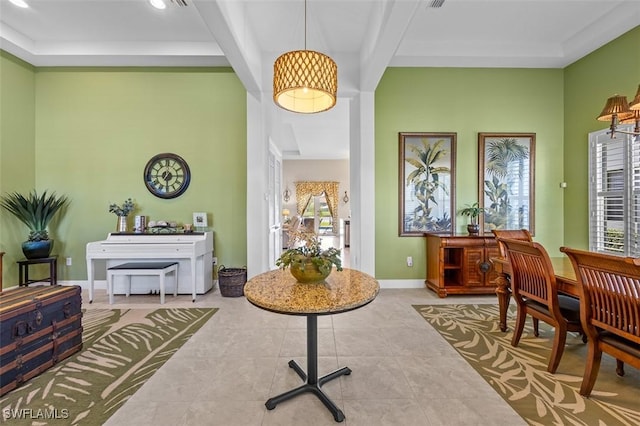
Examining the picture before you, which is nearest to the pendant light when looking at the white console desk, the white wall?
the white console desk

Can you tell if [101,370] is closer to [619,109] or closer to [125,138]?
[125,138]

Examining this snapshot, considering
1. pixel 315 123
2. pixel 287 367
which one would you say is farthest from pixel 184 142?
pixel 287 367

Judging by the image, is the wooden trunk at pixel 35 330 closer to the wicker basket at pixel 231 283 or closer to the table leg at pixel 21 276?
the wicker basket at pixel 231 283

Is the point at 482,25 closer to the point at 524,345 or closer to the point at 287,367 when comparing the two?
the point at 524,345

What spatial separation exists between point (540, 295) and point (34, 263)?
5699mm

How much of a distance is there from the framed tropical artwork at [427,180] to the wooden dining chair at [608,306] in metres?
2.44

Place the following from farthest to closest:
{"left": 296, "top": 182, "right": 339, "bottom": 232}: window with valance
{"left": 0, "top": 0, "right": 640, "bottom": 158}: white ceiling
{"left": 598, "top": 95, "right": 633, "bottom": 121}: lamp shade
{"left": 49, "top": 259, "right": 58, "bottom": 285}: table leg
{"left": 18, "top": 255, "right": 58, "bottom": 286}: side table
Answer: {"left": 296, "top": 182, "right": 339, "bottom": 232}: window with valance → {"left": 49, "top": 259, "right": 58, "bottom": 285}: table leg → {"left": 18, "top": 255, "right": 58, "bottom": 286}: side table → {"left": 0, "top": 0, "right": 640, "bottom": 158}: white ceiling → {"left": 598, "top": 95, "right": 633, "bottom": 121}: lamp shade

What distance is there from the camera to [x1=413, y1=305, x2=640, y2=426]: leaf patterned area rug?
1658mm

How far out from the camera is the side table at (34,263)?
12.2 feet

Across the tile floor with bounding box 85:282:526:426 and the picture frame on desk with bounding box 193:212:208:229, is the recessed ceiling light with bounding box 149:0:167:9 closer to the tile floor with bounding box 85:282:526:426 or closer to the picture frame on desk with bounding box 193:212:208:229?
the picture frame on desk with bounding box 193:212:208:229

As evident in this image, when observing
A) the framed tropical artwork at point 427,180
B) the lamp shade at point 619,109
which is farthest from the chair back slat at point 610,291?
the framed tropical artwork at point 427,180

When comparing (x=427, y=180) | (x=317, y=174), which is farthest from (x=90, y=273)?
(x=317, y=174)

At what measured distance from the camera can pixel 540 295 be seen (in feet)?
7.05

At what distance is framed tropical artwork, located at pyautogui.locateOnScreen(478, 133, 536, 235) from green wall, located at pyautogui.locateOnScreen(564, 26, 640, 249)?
1.59 feet
